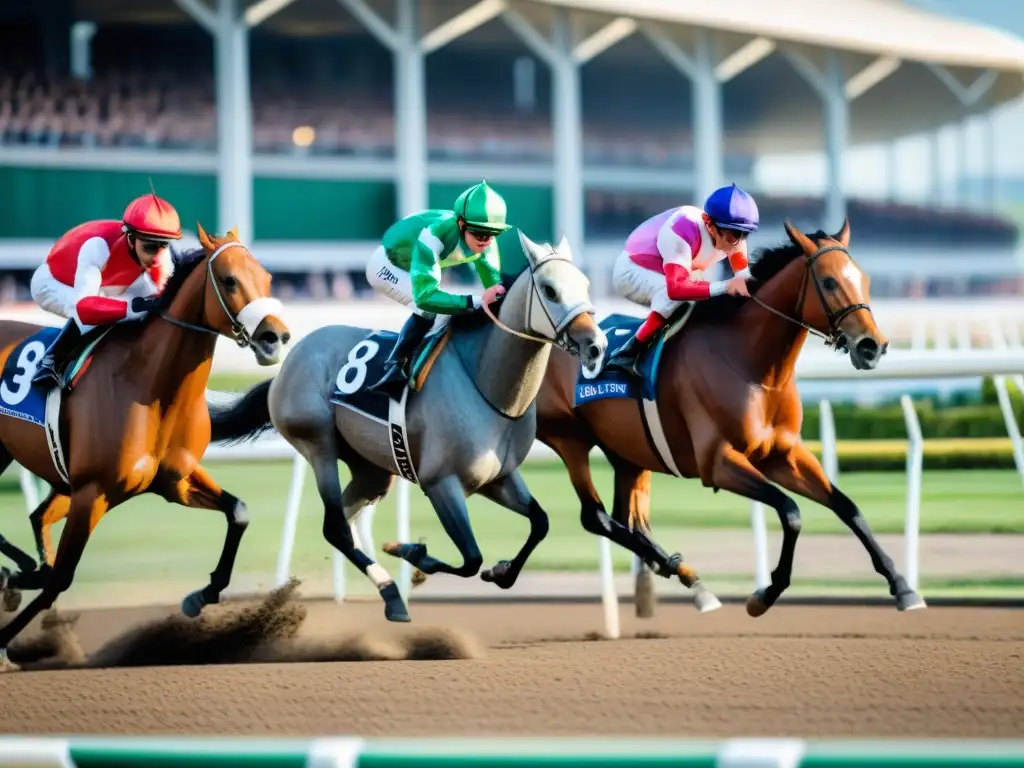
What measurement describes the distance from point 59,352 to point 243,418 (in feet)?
3.26

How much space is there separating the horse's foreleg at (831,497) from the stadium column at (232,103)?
46.8 ft

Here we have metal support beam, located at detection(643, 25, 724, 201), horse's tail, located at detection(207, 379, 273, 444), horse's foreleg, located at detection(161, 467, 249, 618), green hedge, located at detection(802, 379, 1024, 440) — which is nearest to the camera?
horse's foreleg, located at detection(161, 467, 249, 618)

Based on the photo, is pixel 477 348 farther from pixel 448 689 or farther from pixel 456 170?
pixel 456 170

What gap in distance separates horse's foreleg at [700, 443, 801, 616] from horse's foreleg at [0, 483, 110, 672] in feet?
5.92

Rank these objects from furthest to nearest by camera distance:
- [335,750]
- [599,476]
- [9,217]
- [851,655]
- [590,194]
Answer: [590,194]
[9,217]
[599,476]
[851,655]
[335,750]

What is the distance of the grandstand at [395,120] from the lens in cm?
1928

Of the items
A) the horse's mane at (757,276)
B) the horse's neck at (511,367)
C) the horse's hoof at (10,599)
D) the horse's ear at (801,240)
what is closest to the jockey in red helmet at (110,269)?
the horse's hoof at (10,599)

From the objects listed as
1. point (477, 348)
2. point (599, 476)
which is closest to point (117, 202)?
point (599, 476)

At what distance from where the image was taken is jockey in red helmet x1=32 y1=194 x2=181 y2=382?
192 inches

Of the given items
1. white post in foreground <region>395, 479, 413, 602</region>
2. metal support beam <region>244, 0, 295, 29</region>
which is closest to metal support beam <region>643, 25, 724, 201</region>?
metal support beam <region>244, 0, 295, 29</region>

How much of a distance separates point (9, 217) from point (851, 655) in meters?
16.0

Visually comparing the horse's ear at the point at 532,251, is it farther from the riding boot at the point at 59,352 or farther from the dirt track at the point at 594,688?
the riding boot at the point at 59,352

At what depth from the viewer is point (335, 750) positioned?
81.6 inches

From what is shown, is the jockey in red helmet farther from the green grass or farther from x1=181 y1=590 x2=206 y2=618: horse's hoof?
the green grass
